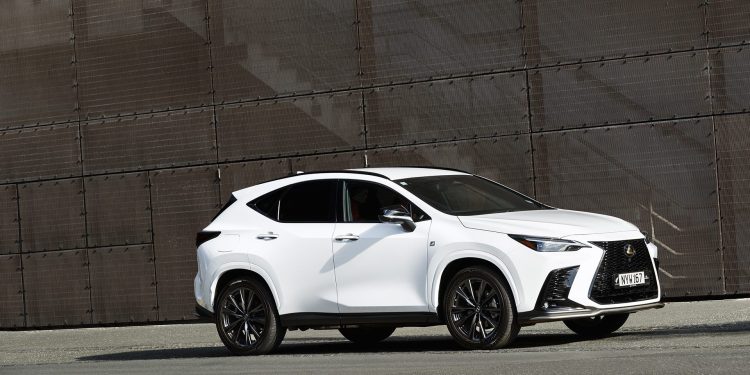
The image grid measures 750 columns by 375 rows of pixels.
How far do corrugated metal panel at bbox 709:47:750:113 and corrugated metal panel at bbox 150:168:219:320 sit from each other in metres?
7.00

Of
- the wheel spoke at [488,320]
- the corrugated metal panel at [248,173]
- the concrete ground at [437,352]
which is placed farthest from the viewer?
the corrugated metal panel at [248,173]

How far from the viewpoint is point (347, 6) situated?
1962 centimetres

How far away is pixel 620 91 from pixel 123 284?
7.67m

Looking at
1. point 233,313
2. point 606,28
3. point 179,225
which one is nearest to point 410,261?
point 233,313

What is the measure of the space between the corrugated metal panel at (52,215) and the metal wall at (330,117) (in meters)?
0.03

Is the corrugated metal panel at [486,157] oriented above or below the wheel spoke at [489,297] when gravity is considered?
above

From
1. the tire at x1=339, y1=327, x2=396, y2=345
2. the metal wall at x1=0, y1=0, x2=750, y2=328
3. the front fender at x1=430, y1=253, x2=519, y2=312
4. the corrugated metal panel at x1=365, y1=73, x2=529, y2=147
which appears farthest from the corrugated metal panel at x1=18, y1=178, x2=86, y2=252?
the front fender at x1=430, y1=253, x2=519, y2=312

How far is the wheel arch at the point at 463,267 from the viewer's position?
40.7ft

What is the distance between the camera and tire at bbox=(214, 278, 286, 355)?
14016 mm

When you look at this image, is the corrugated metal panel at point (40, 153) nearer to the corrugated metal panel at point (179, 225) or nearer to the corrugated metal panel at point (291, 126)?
the corrugated metal panel at point (179, 225)

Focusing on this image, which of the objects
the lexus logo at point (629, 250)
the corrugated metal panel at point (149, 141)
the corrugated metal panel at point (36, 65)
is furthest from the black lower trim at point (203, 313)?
the corrugated metal panel at point (36, 65)

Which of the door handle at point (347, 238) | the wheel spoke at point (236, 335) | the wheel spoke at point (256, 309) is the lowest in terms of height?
the wheel spoke at point (236, 335)

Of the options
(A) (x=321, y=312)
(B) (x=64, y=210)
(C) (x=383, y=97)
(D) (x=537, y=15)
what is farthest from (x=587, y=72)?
(B) (x=64, y=210)

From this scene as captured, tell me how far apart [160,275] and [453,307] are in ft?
29.0
